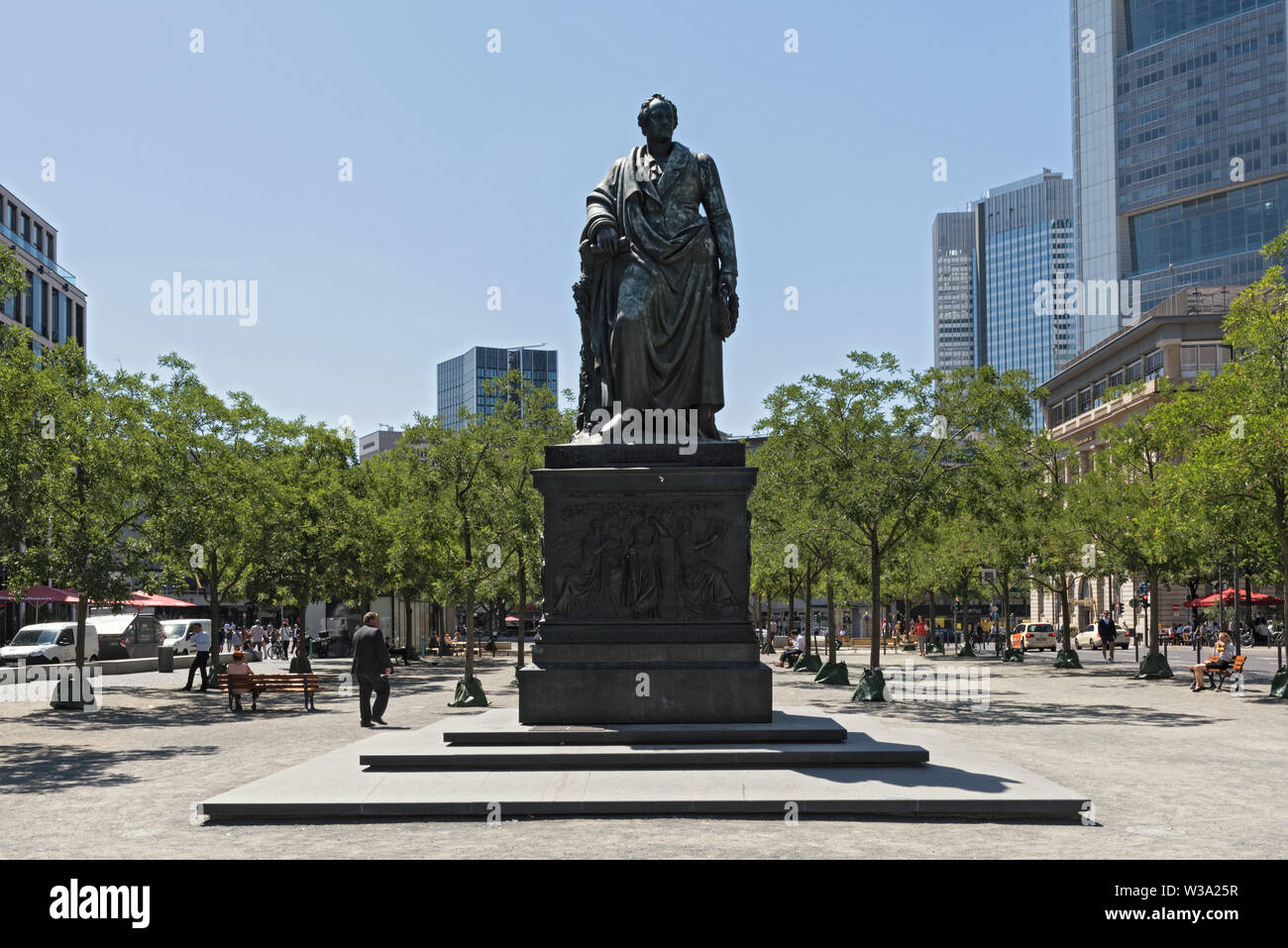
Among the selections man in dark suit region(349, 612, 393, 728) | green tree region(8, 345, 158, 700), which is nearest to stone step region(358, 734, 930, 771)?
man in dark suit region(349, 612, 393, 728)

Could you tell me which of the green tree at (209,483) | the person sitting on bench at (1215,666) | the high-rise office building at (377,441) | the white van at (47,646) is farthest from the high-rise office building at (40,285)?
the high-rise office building at (377,441)

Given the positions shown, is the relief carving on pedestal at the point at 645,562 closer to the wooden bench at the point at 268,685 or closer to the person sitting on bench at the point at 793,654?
the wooden bench at the point at 268,685

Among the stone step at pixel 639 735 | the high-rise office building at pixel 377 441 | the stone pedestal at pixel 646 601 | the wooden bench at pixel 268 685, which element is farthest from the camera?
the high-rise office building at pixel 377 441

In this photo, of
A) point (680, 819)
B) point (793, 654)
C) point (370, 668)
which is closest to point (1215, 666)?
point (793, 654)

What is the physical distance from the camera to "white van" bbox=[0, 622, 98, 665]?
140 feet

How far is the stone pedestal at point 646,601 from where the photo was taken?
12.4 m

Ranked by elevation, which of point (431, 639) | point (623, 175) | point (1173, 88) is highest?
point (1173, 88)

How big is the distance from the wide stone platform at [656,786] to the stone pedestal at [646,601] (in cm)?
48

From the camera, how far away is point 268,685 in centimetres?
2753

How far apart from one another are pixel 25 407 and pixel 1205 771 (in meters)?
19.3

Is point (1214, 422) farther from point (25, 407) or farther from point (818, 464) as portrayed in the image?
point (25, 407)

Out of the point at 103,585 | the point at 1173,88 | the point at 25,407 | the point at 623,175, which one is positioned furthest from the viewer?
the point at 1173,88
